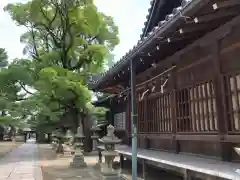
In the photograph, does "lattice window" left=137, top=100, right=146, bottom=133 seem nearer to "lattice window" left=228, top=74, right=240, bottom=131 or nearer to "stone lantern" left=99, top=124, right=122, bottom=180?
"stone lantern" left=99, top=124, right=122, bottom=180

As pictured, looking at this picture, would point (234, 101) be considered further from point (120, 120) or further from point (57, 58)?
point (57, 58)

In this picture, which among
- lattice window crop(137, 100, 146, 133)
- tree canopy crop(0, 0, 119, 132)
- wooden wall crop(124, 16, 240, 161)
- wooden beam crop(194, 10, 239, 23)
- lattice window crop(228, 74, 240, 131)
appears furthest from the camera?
tree canopy crop(0, 0, 119, 132)

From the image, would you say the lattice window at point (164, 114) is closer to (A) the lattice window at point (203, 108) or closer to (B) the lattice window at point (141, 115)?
(B) the lattice window at point (141, 115)

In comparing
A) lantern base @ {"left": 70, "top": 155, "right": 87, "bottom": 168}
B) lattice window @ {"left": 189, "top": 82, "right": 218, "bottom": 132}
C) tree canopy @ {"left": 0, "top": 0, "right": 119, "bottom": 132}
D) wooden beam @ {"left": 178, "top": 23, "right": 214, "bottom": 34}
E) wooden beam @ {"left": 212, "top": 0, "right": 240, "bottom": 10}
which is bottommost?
lantern base @ {"left": 70, "top": 155, "right": 87, "bottom": 168}

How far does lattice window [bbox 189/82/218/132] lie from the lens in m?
6.65

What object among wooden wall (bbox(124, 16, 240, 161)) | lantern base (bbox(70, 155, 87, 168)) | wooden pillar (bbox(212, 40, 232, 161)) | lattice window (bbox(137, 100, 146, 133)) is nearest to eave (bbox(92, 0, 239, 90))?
wooden wall (bbox(124, 16, 240, 161))

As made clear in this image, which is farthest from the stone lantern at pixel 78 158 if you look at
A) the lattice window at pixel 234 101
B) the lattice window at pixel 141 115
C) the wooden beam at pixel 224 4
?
the wooden beam at pixel 224 4

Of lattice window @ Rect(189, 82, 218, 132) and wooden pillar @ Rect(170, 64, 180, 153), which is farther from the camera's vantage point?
wooden pillar @ Rect(170, 64, 180, 153)

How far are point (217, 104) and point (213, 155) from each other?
121 cm

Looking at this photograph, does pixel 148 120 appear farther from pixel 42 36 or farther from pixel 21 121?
pixel 42 36

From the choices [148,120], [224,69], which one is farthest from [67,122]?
[224,69]

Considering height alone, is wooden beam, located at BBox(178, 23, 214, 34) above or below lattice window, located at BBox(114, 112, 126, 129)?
above

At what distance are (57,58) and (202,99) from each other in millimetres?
16436

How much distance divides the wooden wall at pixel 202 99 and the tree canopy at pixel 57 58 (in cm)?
927
